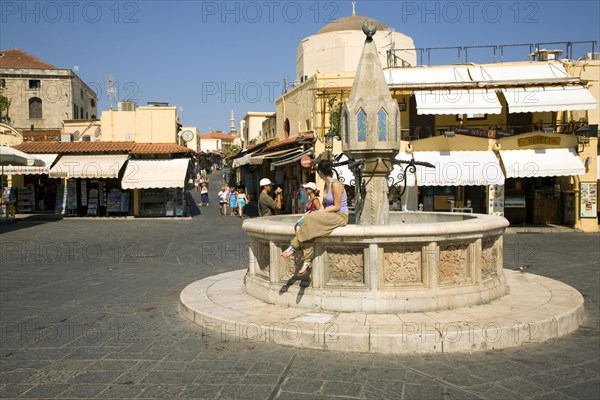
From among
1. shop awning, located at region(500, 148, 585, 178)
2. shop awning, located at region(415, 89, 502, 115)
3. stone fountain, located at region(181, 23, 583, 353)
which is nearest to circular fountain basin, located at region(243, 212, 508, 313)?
stone fountain, located at region(181, 23, 583, 353)

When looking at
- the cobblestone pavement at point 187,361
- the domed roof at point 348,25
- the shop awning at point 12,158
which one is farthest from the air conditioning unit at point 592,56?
the shop awning at point 12,158

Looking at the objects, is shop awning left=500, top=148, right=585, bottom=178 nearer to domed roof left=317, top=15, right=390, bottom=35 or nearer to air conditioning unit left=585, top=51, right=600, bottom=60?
air conditioning unit left=585, top=51, right=600, bottom=60

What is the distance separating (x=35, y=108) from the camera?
51.7 meters

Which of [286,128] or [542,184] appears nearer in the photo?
[542,184]

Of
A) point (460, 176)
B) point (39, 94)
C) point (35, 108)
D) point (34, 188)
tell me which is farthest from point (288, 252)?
point (35, 108)

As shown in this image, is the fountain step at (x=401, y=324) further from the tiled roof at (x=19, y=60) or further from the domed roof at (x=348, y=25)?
the tiled roof at (x=19, y=60)

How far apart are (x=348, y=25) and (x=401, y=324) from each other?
30378 millimetres

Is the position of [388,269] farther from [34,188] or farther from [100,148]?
[34,188]

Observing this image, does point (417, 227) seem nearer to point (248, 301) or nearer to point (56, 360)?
point (248, 301)

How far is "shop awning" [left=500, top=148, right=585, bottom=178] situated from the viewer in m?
20.5

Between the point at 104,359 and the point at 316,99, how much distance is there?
2035 centimetres

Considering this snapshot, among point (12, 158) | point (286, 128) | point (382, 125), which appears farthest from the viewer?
point (286, 128)

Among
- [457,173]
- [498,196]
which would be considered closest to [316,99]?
[457,173]

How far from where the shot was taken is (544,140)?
2156 cm
